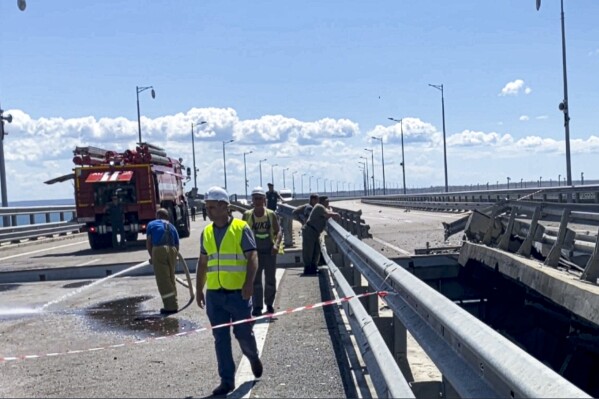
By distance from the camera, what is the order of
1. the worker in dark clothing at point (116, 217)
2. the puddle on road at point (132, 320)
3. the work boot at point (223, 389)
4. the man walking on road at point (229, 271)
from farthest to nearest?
the worker in dark clothing at point (116, 217) < the puddle on road at point (132, 320) < the man walking on road at point (229, 271) < the work boot at point (223, 389)

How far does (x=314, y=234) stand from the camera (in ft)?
46.5

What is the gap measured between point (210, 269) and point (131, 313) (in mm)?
4571

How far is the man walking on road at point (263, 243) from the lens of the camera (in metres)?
10.3

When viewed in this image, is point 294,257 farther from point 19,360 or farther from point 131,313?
point 19,360

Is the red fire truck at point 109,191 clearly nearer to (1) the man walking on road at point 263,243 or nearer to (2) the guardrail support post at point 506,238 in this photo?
(2) the guardrail support post at point 506,238

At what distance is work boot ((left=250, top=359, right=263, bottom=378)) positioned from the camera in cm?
689

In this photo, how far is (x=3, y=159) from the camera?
3578 centimetres

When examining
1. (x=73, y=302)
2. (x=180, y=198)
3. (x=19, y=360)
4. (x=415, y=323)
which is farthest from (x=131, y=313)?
(x=180, y=198)

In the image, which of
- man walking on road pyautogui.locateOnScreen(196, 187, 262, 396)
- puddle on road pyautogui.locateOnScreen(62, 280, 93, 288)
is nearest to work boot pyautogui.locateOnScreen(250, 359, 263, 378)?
man walking on road pyautogui.locateOnScreen(196, 187, 262, 396)

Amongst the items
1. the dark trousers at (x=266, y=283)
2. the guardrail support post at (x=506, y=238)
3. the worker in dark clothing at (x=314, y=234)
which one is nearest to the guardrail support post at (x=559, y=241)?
the guardrail support post at (x=506, y=238)

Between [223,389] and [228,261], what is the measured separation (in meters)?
1.13

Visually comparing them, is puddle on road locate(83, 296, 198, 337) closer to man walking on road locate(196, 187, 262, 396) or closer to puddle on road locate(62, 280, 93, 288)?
man walking on road locate(196, 187, 262, 396)

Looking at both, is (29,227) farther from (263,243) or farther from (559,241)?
(559,241)

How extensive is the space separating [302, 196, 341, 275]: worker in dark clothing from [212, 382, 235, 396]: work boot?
746 cm
